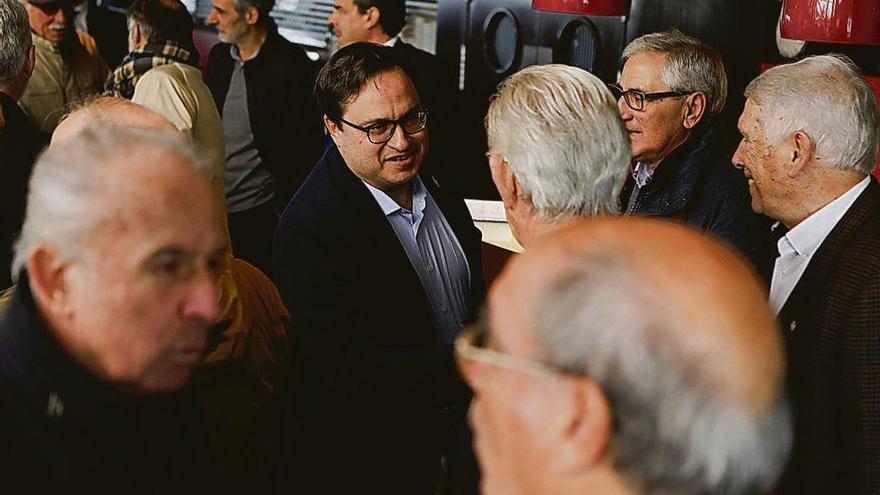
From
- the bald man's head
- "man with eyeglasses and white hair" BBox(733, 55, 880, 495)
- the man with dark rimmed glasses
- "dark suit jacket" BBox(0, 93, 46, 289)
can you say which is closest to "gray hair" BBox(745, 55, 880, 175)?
"man with eyeglasses and white hair" BBox(733, 55, 880, 495)

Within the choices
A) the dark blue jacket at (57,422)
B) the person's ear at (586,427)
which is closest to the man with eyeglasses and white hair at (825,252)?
the person's ear at (586,427)

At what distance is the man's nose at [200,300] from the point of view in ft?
4.97

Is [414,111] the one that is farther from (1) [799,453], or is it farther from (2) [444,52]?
(2) [444,52]

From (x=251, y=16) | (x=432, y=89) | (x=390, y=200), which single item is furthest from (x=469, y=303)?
(x=251, y=16)

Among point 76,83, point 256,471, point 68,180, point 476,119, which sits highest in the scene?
point 68,180

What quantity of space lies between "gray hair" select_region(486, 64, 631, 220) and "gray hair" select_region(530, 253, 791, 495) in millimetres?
1035

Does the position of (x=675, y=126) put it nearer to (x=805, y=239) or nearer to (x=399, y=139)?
(x=805, y=239)

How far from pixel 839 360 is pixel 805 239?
0.34 meters

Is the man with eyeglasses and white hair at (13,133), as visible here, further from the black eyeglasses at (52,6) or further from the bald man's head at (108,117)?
the black eyeglasses at (52,6)

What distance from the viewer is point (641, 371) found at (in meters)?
1.08

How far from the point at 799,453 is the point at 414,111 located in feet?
4.35

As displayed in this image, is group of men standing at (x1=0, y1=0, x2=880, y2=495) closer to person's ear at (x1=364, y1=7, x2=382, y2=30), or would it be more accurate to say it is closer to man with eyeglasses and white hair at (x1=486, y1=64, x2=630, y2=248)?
man with eyeglasses and white hair at (x1=486, y1=64, x2=630, y2=248)

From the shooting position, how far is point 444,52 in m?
6.95

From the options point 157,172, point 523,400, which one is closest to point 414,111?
point 157,172
